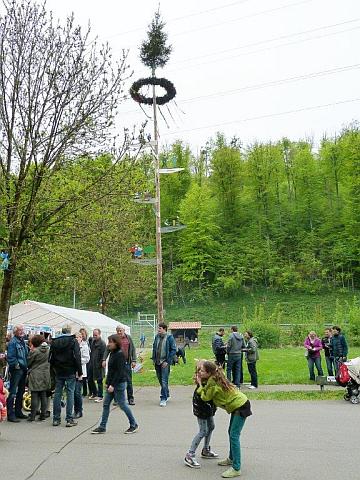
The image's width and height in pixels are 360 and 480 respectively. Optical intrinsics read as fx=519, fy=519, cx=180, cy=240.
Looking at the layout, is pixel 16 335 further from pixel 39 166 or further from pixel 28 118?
pixel 28 118

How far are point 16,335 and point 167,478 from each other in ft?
17.6

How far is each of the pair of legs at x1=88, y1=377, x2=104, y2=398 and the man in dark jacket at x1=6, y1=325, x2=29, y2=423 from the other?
105 inches

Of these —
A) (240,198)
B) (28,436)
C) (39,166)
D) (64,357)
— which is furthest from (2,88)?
(240,198)

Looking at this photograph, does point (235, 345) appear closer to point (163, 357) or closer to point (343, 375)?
point (163, 357)

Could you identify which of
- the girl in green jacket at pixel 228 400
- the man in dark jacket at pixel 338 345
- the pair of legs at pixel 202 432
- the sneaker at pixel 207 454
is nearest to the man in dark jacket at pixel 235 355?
the man in dark jacket at pixel 338 345

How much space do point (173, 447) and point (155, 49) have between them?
63.9 feet

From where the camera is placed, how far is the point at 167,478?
6129 mm

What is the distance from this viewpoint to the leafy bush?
3086 centimetres

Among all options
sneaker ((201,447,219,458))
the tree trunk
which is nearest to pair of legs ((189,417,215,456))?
sneaker ((201,447,219,458))

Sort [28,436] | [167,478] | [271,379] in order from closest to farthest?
[167,478] → [28,436] → [271,379]

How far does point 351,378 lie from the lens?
11.9m

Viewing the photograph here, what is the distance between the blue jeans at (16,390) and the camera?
10.1 metres

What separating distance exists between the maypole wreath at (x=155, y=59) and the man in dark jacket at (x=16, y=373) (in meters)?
16.0

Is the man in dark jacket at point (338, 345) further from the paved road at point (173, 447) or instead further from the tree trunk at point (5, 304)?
the tree trunk at point (5, 304)
